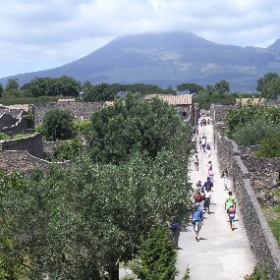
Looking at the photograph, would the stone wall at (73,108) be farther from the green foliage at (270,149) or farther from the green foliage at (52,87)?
the green foliage at (52,87)

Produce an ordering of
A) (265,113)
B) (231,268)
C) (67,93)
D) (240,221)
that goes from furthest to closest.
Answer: (67,93)
(265,113)
(240,221)
(231,268)

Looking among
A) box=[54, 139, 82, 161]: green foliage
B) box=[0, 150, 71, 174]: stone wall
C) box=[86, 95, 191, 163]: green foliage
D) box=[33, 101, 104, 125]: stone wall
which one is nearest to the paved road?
box=[86, 95, 191, 163]: green foliage

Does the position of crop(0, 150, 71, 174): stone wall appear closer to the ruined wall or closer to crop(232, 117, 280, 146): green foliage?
the ruined wall

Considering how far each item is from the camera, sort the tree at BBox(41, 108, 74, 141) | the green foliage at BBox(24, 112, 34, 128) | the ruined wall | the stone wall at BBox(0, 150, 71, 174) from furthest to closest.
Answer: the green foliage at BBox(24, 112, 34, 128)
the tree at BBox(41, 108, 74, 141)
the stone wall at BBox(0, 150, 71, 174)
the ruined wall

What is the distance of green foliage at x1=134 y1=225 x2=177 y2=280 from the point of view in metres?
11.4

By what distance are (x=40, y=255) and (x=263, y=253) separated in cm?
494

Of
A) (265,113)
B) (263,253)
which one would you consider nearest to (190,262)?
(263,253)

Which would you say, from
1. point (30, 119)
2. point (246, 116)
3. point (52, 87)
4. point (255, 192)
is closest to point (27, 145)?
point (255, 192)

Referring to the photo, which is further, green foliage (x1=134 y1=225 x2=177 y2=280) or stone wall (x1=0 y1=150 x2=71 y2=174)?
stone wall (x1=0 y1=150 x2=71 y2=174)

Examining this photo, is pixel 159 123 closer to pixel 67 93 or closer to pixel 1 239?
pixel 1 239

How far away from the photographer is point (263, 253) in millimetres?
13406

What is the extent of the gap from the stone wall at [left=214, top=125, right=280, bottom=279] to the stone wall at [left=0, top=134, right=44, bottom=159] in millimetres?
10240

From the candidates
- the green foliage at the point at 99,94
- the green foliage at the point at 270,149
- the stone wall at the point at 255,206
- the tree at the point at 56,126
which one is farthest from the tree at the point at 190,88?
the green foliage at the point at 270,149

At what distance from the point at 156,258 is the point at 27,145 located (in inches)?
803
